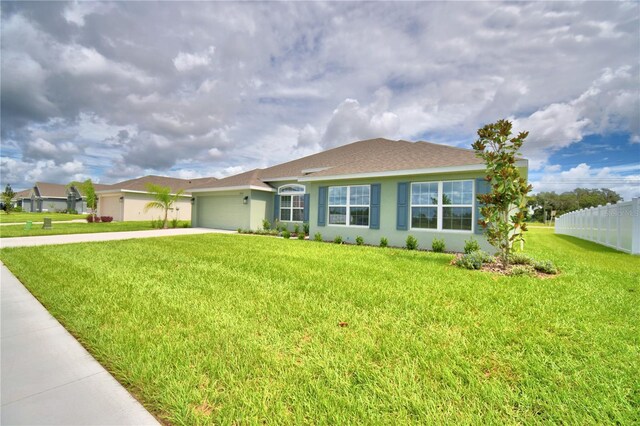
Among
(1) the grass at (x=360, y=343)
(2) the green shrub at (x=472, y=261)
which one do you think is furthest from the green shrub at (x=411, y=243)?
(1) the grass at (x=360, y=343)

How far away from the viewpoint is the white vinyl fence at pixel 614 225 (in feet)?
35.3

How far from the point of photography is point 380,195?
12227 mm

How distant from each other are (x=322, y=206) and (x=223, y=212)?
9108 mm

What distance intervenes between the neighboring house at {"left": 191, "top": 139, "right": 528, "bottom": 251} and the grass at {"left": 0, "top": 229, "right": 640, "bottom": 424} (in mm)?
4757

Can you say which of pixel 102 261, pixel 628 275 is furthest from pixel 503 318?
pixel 102 261

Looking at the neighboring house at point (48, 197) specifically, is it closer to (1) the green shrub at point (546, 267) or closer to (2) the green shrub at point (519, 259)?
(2) the green shrub at point (519, 259)

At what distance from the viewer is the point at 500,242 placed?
7367 millimetres

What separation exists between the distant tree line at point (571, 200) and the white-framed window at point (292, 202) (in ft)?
233

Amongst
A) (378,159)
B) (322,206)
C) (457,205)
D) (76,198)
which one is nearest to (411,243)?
(457,205)

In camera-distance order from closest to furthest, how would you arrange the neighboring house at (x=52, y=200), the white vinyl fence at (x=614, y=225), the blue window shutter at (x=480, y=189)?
the blue window shutter at (x=480, y=189) < the white vinyl fence at (x=614, y=225) < the neighboring house at (x=52, y=200)

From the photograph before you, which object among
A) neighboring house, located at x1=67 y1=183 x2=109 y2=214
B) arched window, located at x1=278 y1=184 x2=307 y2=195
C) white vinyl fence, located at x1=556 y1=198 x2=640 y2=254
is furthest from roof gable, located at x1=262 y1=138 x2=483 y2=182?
neighboring house, located at x1=67 y1=183 x2=109 y2=214

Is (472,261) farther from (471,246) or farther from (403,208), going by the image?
(403,208)

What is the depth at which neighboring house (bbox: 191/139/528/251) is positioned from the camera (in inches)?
411

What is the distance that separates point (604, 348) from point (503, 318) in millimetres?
966
